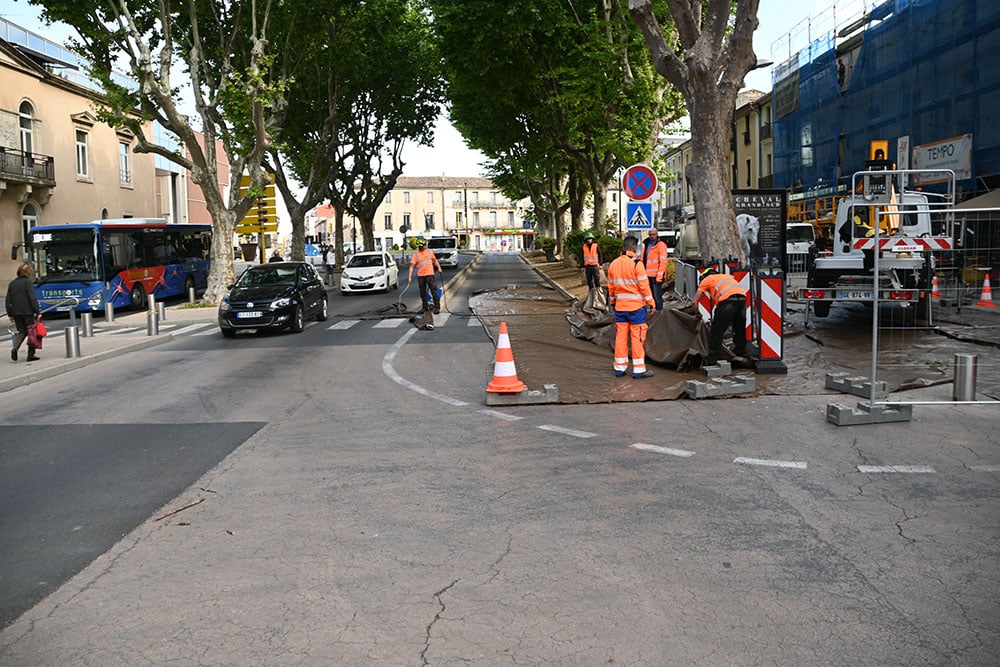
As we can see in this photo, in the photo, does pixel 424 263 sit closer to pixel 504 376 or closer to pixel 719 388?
pixel 504 376

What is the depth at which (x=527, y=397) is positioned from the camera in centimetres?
930

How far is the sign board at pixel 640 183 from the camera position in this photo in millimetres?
13836

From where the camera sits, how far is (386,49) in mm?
37344

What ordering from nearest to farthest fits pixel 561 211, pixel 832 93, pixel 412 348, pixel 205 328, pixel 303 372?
pixel 303 372 < pixel 412 348 < pixel 205 328 < pixel 832 93 < pixel 561 211

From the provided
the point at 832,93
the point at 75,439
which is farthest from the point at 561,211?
the point at 75,439

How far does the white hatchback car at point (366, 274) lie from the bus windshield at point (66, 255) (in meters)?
8.06

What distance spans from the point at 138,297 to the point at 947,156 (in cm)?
2433

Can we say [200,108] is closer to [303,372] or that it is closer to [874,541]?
[303,372]

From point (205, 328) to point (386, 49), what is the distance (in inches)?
837

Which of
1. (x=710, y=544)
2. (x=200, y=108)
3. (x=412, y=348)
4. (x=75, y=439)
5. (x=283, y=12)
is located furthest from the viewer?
(x=283, y=12)

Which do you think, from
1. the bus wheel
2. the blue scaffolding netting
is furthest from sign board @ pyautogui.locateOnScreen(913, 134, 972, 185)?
the bus wheel


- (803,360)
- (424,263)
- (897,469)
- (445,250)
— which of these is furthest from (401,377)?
(445,250)

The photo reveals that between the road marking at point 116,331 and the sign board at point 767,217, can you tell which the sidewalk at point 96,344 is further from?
the sign board at point 767,217

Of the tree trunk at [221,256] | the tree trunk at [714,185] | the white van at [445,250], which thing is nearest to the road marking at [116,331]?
the tree trunk at [221,256]
